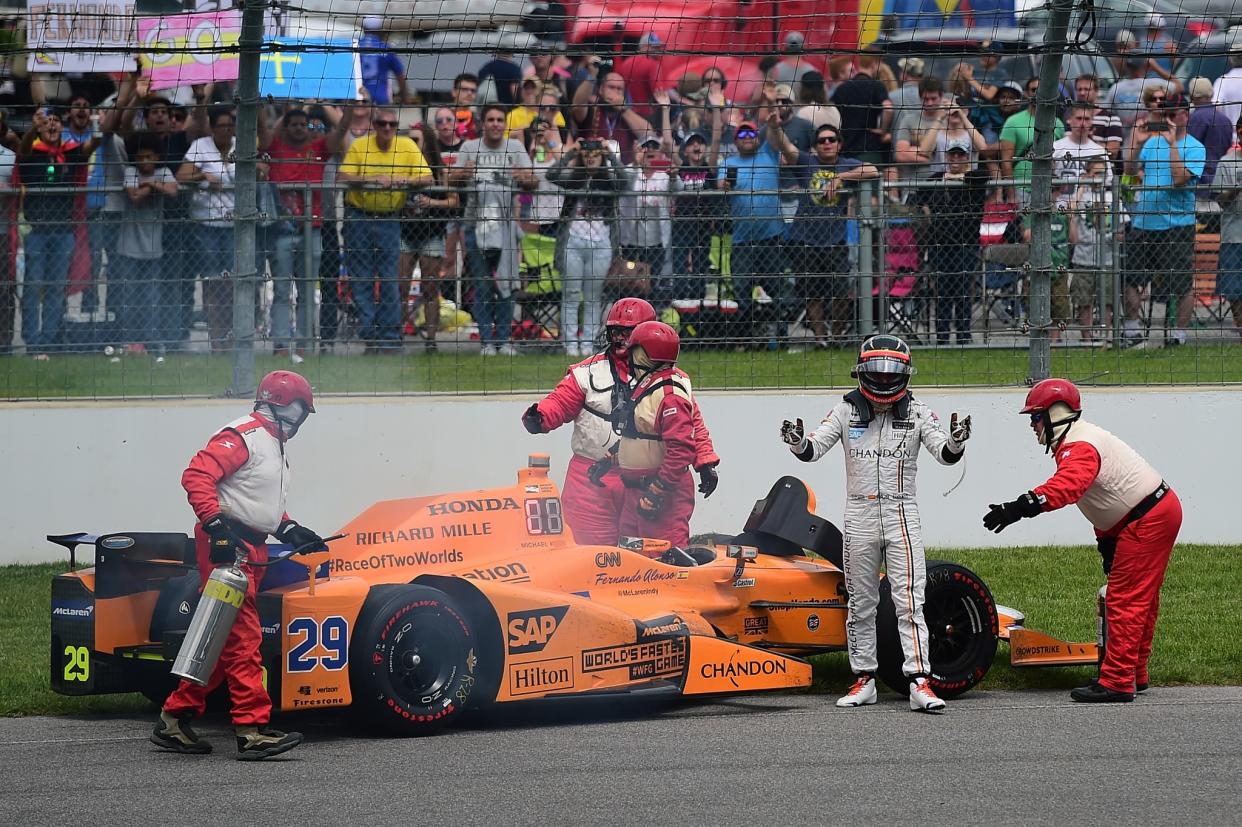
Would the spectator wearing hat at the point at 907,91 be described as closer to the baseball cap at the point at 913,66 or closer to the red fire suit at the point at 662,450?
the baseball cap at the point at 913,66

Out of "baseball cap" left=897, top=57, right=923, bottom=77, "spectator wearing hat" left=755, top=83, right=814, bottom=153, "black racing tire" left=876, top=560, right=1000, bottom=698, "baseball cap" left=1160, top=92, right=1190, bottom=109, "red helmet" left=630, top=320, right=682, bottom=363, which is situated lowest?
"black racing tire" left=876, top=560, right=1000, bottom=698

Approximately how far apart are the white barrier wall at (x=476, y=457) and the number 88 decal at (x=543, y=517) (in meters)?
2.93

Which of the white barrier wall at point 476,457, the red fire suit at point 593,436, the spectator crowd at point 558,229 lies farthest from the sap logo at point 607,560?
the spectator crowd at point 558,229

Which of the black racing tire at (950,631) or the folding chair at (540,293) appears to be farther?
the folding chair at (540,293)

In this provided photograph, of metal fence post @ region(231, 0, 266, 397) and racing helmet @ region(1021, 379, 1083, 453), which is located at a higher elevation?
metal fence post @ region(231, 0, 266, 397)

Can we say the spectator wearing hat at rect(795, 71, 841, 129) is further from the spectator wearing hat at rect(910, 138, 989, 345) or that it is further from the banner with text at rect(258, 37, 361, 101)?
the banner with text at rect(258, 37, 361, 101)

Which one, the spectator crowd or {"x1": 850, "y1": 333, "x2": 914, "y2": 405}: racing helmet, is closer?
{"x1": 850, "y1": 333, "x2": 914, "y2": 405}: racing helmet

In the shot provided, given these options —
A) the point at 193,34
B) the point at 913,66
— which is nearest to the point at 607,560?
the point at 193,34

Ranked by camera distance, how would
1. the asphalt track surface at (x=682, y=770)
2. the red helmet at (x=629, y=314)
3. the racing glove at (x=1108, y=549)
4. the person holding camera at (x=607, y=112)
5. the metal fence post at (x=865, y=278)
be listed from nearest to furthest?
the asphalt track surface at (x=682, y=770) < the racing glove at (x=1108, y=549) < the red helmet at (x=629, y=314) < the metal fence post at (x=865, y=278) < the person holding camera at (x=607, y=112)

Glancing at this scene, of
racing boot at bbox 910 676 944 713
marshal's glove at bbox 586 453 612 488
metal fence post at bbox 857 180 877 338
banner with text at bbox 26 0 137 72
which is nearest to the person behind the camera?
racing boot at bbox 910 676 944 713

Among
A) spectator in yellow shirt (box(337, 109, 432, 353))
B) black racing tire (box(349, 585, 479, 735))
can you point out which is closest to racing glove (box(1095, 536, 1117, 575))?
black racing tire (box(349, 585, 479, 735))

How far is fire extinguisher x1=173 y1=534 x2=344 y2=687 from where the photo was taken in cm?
686

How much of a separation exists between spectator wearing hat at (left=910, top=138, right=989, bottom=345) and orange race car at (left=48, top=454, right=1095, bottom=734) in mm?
3268

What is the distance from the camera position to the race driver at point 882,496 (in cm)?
809
